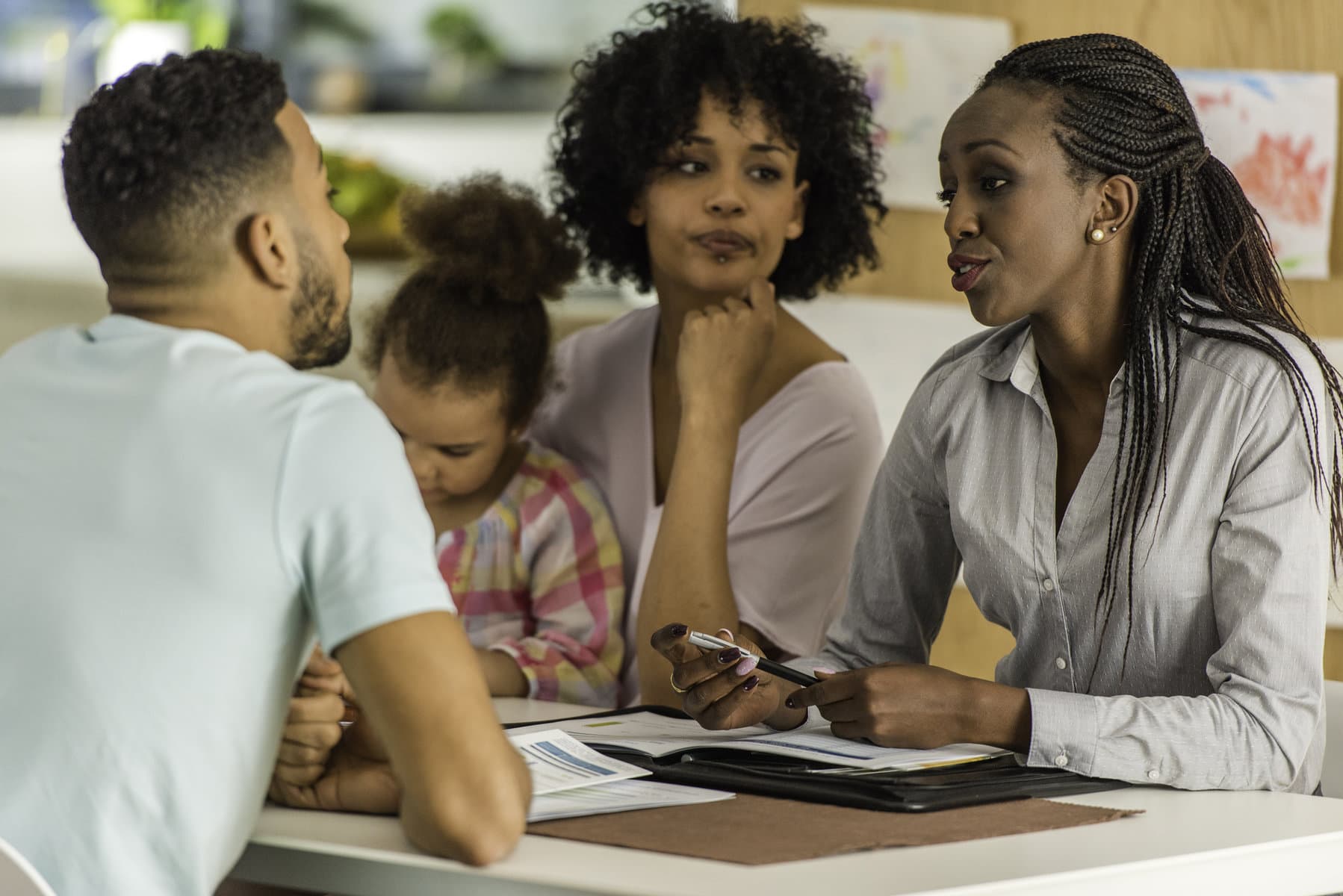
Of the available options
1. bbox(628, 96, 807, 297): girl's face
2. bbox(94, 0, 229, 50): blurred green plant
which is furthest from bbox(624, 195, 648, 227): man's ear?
bbox(94, 0, 229, 50): blurred green plant

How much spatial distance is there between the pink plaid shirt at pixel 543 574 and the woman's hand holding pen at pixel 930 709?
0.68m

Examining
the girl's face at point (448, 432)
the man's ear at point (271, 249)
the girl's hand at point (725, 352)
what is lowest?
the girl's face at point (448, 432)

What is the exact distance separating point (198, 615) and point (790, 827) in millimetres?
453

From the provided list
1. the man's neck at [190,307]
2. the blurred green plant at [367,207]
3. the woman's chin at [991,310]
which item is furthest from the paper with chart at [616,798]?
the blurred green plant at [367,207]

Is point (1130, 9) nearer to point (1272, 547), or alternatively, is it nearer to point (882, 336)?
point (882, 336)

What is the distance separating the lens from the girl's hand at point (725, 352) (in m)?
1.96

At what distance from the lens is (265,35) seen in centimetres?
496

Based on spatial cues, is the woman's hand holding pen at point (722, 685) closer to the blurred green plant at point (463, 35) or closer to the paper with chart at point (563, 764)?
the paper with chart at point (563, 764)

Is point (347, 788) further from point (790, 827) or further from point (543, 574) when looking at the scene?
point (543, 574)

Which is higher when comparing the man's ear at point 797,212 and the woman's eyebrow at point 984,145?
the woman's eyebrow at point 984,145

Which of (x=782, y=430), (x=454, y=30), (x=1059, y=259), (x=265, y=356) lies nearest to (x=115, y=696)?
(x=265, y=356)

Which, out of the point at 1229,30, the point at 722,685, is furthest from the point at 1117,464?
the point at 1229,30

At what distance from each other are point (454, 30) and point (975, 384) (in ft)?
11.9

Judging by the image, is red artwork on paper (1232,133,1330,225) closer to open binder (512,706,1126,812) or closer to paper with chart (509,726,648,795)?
open binder (512,706,1126,812)
